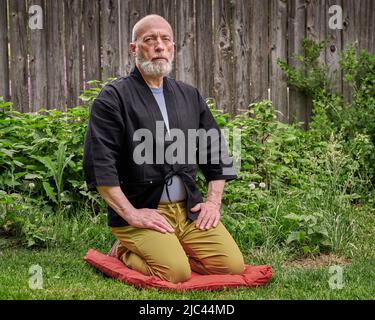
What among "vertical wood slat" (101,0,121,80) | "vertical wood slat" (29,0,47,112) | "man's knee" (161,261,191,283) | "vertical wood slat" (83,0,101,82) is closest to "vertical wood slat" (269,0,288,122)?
"vertical wood slat" (101,0,121,80)

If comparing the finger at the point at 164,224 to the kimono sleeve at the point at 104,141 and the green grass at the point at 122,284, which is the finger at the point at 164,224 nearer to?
the kimono sleeve at the point at 104,141

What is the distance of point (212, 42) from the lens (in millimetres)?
7141

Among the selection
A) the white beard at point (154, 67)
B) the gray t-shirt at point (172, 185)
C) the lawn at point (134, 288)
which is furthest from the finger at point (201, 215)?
the white beard at point (154, 67)

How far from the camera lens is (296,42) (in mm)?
7336

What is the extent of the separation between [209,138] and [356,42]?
3416 millimetres

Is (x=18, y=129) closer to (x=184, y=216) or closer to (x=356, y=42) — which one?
(x=184, y=216)

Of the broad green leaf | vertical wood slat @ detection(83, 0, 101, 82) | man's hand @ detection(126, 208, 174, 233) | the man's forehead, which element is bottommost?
man's hand @ detection(126, 208, 174, 233)

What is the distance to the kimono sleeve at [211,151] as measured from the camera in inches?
181

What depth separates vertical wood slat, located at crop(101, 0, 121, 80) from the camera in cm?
699

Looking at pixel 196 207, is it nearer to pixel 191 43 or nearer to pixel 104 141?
pixel 104 141

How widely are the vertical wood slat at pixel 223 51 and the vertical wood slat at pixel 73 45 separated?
1.38m

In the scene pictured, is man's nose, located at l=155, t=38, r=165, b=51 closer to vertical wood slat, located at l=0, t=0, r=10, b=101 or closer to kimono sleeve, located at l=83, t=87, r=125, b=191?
kimono sleeve, located at l=83, t=87, r=125, b=191

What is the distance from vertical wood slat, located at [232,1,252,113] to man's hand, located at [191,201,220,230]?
287cm

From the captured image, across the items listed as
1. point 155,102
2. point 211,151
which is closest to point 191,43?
point 211,151
